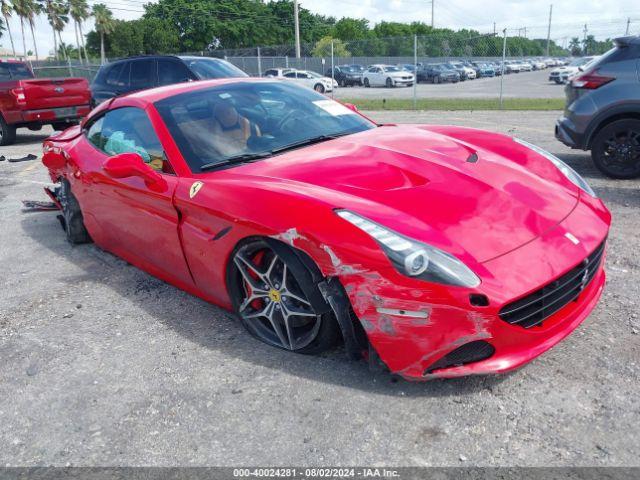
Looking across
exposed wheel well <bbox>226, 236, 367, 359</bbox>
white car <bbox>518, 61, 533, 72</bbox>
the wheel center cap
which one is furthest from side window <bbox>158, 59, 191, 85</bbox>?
white car <bbox>518, 61, 533, 72</bbox>

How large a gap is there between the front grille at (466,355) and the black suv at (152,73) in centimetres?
796

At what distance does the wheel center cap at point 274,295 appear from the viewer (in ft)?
9.28

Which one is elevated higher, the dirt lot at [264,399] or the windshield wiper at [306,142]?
the windshield wiper at [306,142]

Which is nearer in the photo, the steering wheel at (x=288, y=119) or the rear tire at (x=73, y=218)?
the steering wheel at (x=288, y=119)

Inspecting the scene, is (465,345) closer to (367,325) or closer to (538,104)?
(367,325)

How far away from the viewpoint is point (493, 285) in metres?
2.23

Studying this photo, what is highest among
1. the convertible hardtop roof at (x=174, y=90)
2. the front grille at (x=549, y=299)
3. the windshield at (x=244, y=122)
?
the convertible hardtop roof at (x=174, y=90)

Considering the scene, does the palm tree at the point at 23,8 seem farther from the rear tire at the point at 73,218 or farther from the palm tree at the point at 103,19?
the rear tire at the point at 73,218

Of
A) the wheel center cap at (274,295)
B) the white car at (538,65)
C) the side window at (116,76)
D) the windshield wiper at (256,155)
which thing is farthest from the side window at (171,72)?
the white car at (538,65)

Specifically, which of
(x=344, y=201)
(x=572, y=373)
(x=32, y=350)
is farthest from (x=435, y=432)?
(x=32, y=350)

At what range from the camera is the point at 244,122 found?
350 centimetres

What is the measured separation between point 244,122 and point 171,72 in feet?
22.4

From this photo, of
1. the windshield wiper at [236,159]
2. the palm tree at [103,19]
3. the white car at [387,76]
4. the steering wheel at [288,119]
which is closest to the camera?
the windshield wiper at [236,159]

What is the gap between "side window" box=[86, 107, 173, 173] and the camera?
11.2 ft
